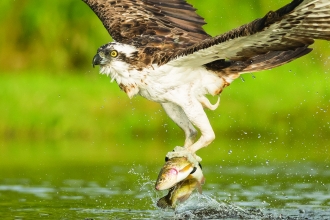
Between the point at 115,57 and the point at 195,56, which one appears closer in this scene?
the point at 195,56

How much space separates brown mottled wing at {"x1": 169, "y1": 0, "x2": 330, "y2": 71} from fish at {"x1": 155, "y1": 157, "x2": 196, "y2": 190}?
1007 millimetres

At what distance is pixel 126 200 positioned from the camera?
12.4m

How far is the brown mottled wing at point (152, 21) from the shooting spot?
11.6 meters

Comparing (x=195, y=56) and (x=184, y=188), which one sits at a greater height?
(x=195, y=56)

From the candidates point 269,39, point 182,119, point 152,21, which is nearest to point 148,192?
point 182,119

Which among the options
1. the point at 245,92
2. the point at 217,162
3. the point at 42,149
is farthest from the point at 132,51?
the point at 245,92

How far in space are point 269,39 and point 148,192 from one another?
387 cm

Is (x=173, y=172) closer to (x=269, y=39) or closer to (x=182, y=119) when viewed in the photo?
(x=182, y=119)

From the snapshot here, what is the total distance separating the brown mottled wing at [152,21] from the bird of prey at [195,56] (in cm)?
2

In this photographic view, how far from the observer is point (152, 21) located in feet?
39.1

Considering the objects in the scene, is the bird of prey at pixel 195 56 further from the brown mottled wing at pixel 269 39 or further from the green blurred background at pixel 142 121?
the green blurred background at pixel 142 121

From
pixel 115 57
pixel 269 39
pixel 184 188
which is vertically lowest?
pixel 184 188

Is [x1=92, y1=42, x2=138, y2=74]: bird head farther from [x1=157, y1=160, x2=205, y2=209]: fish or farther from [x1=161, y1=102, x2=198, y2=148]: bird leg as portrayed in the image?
[x1=157, y1=160, x2=205, y2=209]: fish

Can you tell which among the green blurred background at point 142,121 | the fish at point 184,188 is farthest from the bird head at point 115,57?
the green blurred background at point 142,121
